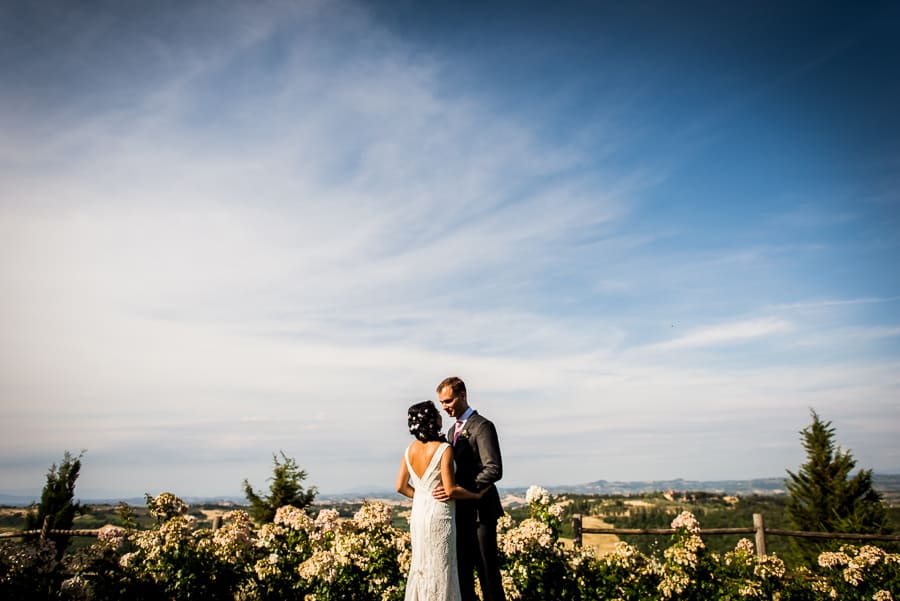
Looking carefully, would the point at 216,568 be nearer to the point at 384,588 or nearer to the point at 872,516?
the point at 384,588

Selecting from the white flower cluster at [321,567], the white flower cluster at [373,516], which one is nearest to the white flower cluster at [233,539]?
the white flower cluster at [321,567]

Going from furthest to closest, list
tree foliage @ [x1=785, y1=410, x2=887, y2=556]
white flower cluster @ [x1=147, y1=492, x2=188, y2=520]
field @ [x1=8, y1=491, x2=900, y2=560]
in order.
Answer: field @ [x1=8, y1=491, x2=900, y2=560]
tree foliage @ [x1=785, y1=410, x2=887, y2=556]
white flower cluster @ [x1=147, y1=492, x2=188, y2=520]

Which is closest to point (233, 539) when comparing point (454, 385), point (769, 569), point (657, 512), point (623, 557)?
point (454, 385)

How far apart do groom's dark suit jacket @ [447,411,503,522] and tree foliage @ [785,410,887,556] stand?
20.3 m

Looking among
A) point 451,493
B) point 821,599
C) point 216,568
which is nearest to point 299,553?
point 216,568

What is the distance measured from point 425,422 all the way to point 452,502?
845 millimetres

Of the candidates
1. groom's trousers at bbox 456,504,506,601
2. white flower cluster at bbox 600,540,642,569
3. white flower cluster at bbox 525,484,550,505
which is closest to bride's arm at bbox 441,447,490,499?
groom's trousers at bbox 456,504,506,601

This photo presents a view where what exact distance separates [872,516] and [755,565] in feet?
55.5

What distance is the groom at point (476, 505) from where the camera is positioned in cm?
561

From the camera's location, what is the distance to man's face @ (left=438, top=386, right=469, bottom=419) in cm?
586

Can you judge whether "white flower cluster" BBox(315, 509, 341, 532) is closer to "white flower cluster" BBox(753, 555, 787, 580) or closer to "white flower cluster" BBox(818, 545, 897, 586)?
"white flower cluster" BBox(753, 555, 787, 580)

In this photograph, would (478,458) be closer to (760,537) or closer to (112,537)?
(112,537)

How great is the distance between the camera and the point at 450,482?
5457mm

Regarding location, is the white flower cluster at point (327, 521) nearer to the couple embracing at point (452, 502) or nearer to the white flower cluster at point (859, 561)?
the couple embracing at point (452, 502)
